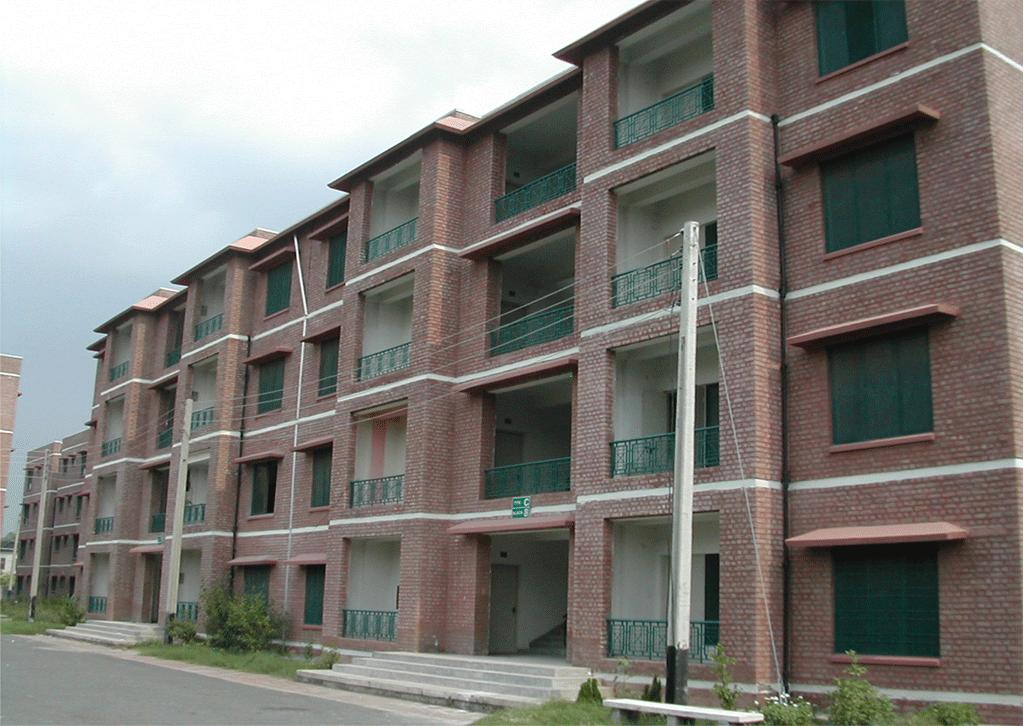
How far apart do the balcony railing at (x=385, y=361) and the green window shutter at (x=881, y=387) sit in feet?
38.5

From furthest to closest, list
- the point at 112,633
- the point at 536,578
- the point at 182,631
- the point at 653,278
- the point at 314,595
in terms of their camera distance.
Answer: the point at 112,633
the point at 182,631
the point at 314,595
the point at 536,578
the point at 653,278

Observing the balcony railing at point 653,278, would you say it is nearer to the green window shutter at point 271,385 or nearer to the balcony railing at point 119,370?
the green window shutter at point 271,385

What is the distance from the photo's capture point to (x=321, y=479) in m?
30.8

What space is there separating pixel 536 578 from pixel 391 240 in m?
9.23

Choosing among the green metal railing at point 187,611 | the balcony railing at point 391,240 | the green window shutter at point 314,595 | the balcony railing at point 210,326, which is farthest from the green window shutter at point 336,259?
the green metal railing at point 187,611

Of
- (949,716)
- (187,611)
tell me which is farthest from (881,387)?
(187,611)

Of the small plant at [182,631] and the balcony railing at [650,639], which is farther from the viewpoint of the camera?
the small plant at [182,631]

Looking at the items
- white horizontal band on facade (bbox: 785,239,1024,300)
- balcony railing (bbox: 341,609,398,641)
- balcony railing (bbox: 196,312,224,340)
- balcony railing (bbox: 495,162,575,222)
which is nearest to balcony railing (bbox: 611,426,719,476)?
white horizontal band on facade (bbox: 785,239,1024,300)

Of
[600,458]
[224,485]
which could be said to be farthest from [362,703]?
[224,485]

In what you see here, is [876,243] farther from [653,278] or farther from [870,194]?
[653,278]

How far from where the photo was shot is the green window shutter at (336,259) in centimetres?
3155

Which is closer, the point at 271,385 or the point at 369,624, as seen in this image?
the point at 369,624

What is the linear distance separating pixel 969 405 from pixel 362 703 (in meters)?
11.7

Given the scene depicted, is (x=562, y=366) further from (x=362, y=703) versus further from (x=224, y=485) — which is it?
(x=224, y=485)
